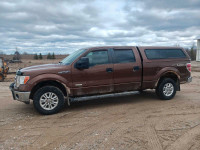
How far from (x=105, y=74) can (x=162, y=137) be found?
2768mm

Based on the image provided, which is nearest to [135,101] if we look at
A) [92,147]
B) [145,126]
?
[145,126]

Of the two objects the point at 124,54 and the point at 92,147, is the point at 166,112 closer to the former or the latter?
the point at 124,54

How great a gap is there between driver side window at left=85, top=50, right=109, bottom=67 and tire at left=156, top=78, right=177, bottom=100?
224 centimetres

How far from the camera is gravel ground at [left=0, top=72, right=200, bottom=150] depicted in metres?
3.76

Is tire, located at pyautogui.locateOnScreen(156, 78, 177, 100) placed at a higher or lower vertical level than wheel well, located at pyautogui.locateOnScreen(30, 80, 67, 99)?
lower

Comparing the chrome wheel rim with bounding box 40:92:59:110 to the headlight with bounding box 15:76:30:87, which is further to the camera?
the chrome wheel rim with bounding box 40:92:59:110

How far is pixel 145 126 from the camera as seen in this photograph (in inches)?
181

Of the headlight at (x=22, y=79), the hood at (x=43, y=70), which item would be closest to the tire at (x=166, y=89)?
the hood at (x=43, y=70)

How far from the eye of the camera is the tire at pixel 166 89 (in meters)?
7.09

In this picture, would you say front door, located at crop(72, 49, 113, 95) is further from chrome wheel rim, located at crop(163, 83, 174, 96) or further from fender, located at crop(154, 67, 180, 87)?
chrome wheel rim, located at crop(163, 83, 174, 96)

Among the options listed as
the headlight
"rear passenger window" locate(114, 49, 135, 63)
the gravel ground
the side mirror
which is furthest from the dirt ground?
"rear passenger window" locate(114, 49, 135, 63)

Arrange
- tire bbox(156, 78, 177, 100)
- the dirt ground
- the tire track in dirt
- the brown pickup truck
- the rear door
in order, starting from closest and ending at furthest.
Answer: the tire track in dirt, the dirt ground, the brown pickup truck, the rear door, tire bbox(156, 78, 177, 100)

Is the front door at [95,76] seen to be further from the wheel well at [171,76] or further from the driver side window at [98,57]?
the wheel well at [171,76]

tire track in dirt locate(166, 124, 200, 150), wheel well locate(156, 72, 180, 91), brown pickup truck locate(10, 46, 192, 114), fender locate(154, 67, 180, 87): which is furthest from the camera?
wheel well locate(156, 72, 180, 91)
